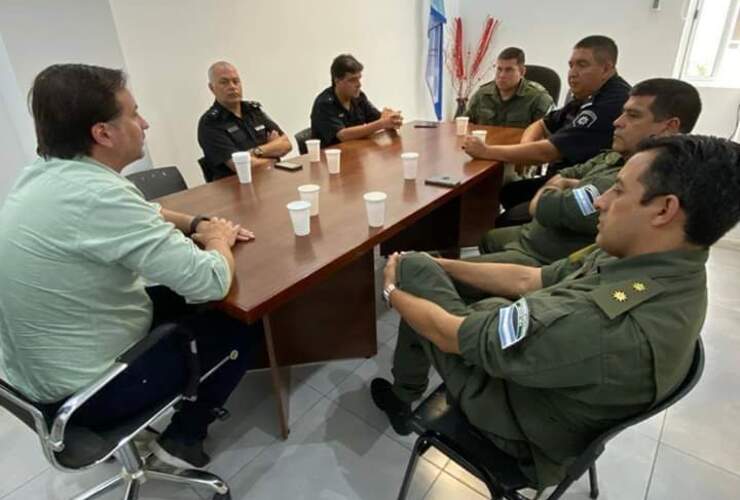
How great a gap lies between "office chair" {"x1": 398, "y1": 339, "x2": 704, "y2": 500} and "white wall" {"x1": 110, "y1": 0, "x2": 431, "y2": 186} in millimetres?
2662

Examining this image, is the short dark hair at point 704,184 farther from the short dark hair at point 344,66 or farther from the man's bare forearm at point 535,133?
the short dark hair at point 344,66

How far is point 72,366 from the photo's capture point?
104 centimetres

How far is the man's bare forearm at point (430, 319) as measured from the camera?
1.04 metres

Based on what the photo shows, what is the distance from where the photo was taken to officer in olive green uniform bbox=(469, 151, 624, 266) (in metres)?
1.60

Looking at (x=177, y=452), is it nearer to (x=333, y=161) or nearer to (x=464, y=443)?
(x=464, y=443)

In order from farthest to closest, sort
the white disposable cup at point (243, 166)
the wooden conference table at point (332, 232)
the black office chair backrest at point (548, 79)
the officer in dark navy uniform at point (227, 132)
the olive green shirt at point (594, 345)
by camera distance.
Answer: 1. the black office chair backrest at point (548, 79)
2. the officer in dark navy uniform at point (227, 132)
3. the white disposable cup at point (243, 166)
4. the wooden conference table at point (332, 232)
5. the olive green shirt at point (594, 345)

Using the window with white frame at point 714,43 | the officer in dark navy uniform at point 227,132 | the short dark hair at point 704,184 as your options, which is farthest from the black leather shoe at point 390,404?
the window with white frame at point 714,43

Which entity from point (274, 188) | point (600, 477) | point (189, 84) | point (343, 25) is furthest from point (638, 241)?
point (343, 25)

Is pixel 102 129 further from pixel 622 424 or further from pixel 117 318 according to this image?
pixel 622 424

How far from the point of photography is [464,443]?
107 cm

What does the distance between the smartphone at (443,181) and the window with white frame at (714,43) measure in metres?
3.70

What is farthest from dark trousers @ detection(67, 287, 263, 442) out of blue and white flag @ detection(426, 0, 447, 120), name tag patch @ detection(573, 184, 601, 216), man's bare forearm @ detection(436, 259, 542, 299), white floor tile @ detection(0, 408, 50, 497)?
blue and white flag @ detection(426, 0, 447, 120)

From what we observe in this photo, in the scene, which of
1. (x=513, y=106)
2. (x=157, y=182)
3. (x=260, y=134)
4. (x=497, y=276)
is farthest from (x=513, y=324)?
(x=513, y=106)

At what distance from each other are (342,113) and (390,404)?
2.07 metres
